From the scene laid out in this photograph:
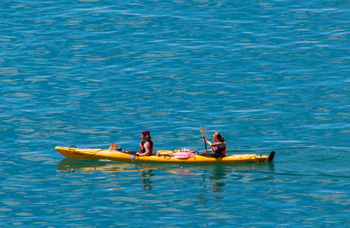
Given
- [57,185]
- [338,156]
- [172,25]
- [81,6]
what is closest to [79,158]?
[57,185]

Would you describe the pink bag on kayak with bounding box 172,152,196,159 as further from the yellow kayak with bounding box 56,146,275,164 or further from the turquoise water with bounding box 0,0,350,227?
the turquoise water with bounding box 0,0,350,227

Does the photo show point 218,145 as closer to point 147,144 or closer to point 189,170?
point 189,170

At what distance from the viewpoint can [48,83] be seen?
1564 inches

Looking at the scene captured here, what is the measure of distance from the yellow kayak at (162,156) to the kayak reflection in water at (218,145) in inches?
7.3

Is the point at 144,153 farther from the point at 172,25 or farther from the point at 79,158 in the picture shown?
the point at 172,25

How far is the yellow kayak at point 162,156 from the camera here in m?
30.9

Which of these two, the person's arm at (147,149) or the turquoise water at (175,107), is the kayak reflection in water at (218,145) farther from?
the person's arm at (147,149)

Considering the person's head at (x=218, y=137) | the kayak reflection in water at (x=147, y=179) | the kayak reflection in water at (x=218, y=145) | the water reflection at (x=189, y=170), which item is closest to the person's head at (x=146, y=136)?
the water reflection at (x=189, y=170)

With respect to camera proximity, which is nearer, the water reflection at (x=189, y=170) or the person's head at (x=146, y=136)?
the water reflection at (x=189, y=170)

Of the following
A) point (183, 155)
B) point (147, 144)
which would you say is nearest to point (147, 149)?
point (147, 144)

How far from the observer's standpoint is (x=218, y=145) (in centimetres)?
3084

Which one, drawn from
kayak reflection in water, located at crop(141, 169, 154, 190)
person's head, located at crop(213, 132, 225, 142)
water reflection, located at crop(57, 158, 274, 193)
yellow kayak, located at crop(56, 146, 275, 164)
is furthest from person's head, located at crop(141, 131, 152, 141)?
person's head, located at crop(213, 132, 225, 142)

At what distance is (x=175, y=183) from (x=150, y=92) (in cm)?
1061

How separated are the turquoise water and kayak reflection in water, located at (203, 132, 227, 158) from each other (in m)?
0.89
